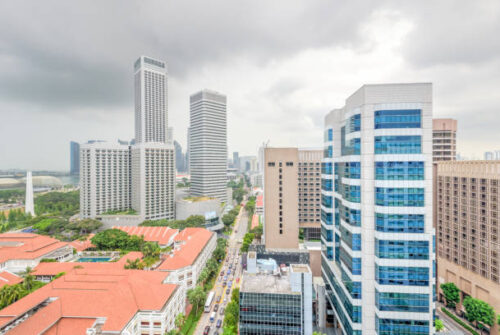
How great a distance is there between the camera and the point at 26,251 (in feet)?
195

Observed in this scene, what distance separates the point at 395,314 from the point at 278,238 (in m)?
37.4

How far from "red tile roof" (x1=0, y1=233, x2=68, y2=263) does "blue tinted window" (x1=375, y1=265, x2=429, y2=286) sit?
7697 centimetres

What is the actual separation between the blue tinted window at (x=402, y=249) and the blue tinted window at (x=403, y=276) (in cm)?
155

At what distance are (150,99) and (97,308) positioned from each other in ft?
439

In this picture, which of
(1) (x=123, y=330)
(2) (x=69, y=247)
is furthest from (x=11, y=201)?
(1) (x=123, y=330)

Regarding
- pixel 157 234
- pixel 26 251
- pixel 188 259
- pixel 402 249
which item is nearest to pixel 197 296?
pixel 188 259

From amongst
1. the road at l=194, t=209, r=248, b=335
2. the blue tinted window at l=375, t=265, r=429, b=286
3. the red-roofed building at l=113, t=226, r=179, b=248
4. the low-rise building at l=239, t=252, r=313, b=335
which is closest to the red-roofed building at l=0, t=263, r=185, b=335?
the road at l=194, t=209, r=248, b=335

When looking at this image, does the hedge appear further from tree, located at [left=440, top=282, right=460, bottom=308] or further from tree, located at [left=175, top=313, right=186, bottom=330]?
tree, located at [left=175, top=313, right=186, bottom=330]

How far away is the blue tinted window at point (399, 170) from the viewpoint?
1214 inches

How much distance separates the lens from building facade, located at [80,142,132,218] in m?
102

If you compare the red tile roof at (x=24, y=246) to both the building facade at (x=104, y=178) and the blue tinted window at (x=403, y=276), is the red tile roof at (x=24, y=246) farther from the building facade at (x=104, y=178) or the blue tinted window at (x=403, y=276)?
the blue tinted window at (x=403, y=276)

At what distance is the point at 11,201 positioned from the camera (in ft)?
451

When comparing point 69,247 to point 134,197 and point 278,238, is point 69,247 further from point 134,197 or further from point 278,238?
point 278,238

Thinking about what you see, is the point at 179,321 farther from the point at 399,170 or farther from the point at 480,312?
the point at 480,312
